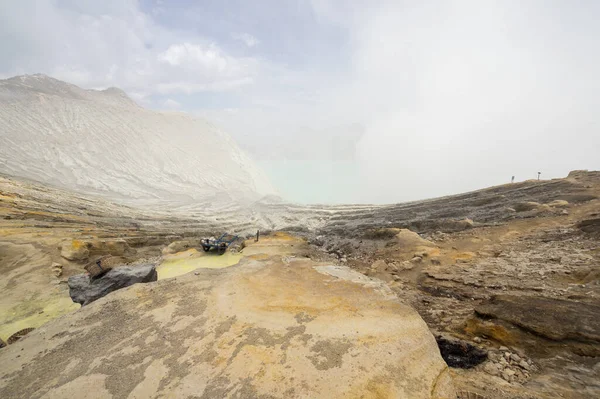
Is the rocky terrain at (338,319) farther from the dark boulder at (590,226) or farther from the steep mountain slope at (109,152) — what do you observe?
the steep mountain slope at (109,152)

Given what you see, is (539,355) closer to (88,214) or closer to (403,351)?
(403,351)

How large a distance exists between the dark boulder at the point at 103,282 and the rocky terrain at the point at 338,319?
1264 mm

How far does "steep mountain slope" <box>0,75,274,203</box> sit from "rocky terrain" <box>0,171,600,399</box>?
21887 mm

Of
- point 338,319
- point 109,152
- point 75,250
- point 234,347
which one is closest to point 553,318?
point 338,319

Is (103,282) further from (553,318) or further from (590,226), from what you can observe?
(590,226)

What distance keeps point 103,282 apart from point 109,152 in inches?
1463

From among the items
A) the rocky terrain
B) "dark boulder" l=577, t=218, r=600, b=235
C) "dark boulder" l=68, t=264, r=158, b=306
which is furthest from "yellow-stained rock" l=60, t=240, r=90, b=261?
"dark boulder" l=577, t=218, r=600, b=235

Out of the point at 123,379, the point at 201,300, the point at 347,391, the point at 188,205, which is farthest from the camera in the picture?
the point at 188,205

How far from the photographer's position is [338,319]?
5352mm

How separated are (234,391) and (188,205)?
29981 millimetres

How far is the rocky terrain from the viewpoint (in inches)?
157

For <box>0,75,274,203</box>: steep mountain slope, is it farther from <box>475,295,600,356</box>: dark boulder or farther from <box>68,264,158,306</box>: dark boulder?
<box>475,295,600,356</box>: dark boulder

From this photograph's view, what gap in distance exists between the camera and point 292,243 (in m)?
16.5

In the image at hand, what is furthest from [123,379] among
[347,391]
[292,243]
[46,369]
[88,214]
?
[88,214]
